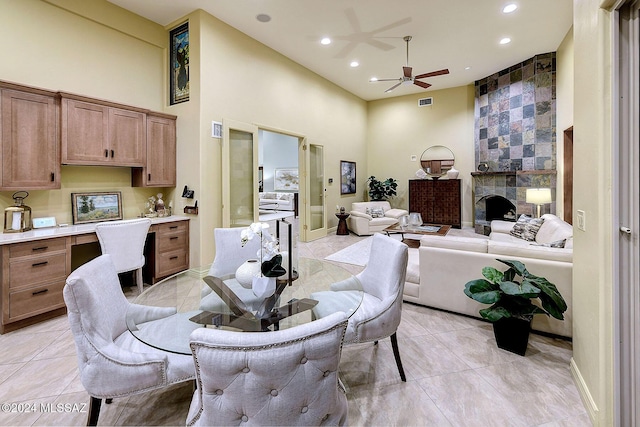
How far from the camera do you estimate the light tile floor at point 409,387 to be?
1690 mm

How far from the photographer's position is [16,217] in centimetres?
298

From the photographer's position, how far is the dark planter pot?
2.28 meters

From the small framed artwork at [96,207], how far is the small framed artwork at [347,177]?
513 centimetres

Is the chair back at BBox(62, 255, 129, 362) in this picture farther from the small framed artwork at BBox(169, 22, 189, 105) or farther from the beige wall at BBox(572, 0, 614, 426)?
the small framed artwork at BBox(169, 22, 189, 105)

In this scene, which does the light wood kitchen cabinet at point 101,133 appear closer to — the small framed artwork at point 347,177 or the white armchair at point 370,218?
the white armchair at point 370,218

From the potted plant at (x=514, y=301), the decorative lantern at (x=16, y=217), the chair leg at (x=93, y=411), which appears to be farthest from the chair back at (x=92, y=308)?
the potted plant at (x=514, y=301)

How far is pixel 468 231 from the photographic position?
7.35 m

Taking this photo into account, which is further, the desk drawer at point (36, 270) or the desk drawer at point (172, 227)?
the desk drawer at point (172, 227)

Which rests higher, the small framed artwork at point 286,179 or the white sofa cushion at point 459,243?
the small framed artwork at point 286,179

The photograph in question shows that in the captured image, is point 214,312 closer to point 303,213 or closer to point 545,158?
point 303,213

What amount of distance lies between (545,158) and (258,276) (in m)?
6.69

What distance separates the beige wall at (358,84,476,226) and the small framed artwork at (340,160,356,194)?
485 mm

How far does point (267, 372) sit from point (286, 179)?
36.6 feet

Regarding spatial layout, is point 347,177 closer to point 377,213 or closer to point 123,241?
point 377,213
